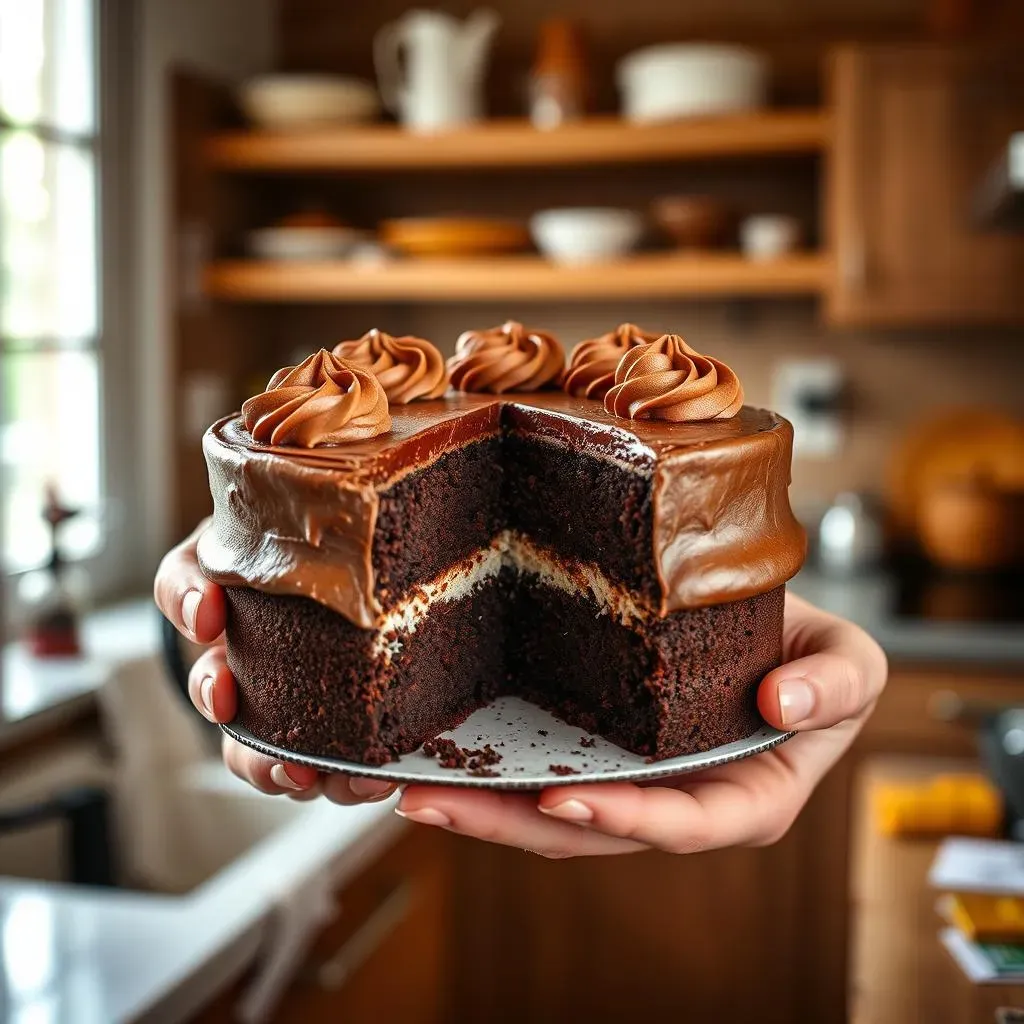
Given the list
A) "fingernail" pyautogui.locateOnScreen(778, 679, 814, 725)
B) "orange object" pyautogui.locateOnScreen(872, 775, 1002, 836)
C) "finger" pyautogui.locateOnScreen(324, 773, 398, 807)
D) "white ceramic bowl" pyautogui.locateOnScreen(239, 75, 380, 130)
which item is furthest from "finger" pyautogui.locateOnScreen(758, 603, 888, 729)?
"white ceramic bowl" pyautogui.locateOnScreen(239, 75, 380, 130)

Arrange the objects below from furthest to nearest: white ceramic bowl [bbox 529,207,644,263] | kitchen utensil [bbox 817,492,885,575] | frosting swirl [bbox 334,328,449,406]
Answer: kitchen utensil [bbox 817,492,885,575]
white ceramic bowl [bbox 529,207,644,263]
frosting swirl [bbox 334,328,449,406]

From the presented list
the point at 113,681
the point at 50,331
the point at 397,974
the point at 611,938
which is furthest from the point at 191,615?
the point at 611,938

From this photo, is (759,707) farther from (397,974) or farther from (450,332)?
(450,332)

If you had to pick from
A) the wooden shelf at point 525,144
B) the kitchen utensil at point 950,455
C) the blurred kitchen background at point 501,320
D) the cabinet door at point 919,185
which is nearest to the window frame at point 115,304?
the blurred kitchen background at point 501,320

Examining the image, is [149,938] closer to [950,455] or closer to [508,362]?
[508,362]

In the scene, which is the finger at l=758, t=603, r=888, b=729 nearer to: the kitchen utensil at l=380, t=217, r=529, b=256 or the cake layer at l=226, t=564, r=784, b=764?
the cake layer at l=226, t=564, r=784, b=764

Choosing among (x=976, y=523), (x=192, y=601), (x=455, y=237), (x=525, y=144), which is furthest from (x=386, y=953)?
(x=525, y=144)
